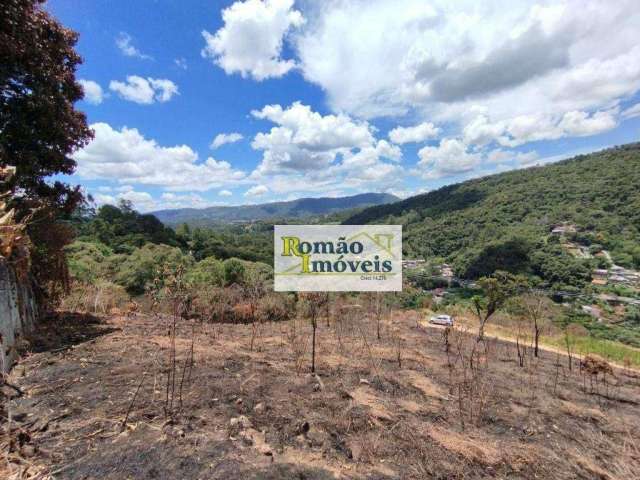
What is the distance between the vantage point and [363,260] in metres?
11.0

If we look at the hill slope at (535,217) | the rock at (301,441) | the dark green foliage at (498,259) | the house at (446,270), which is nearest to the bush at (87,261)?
the rock at (301,441)

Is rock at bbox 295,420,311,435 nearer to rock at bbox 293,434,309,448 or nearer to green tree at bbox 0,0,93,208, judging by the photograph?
rock at bbox 293,434,309,448

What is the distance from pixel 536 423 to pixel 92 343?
5.78 m

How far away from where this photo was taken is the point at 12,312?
3553 mm

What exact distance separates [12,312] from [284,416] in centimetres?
Answer: 354

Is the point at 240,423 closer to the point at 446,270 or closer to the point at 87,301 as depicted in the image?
the point at 87,301

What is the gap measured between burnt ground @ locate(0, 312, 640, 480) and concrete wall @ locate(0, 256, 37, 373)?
221mm

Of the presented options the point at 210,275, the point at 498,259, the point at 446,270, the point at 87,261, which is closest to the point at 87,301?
the point at 210,275

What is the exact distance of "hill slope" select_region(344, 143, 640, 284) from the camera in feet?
117

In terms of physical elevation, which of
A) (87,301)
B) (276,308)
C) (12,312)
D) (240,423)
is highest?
(12,312)

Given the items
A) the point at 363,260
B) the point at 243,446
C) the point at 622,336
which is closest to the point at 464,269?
the point at 622,336

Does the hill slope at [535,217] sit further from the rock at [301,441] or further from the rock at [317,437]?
the rock at [301,441]

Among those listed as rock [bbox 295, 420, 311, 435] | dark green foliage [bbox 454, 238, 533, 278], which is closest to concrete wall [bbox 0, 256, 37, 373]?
rock [bbox 295, 420, 311, 435]

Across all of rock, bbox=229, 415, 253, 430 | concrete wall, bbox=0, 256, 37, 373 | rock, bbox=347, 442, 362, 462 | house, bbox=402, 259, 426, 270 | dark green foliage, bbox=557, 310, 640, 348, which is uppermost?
concrete wall, bbox=0, 256, 37, 373
